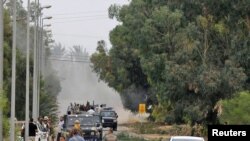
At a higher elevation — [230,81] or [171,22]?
[171,22]

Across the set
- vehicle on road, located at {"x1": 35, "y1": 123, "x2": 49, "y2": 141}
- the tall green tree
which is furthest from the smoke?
vehicle on road, located at {"x1": 35, "y1": 123, "x2": 49, "y2": 141}

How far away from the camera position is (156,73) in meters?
66.8

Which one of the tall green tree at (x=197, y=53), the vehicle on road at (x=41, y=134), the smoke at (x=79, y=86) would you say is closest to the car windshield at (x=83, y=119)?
the vehicle on road at (x=41, y=134)

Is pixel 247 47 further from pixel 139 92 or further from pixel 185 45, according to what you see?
pixel 139 92

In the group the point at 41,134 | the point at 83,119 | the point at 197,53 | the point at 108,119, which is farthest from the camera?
the point at 108,119

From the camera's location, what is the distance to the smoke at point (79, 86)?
156 m

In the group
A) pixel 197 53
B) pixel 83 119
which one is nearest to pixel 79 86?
pixel 197 53

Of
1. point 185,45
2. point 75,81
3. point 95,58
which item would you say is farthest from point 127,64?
point 75,81

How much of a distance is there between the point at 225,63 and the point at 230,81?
1.28m

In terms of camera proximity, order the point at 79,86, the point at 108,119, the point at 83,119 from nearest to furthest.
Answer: the point at 83,119 < the point at 108,119 < the point at 79,86

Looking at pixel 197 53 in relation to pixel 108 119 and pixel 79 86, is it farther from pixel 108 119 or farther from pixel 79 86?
pixel 79 86

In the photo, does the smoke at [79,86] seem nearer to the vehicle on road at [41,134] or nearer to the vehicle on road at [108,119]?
the vehicle on road at [108,119]

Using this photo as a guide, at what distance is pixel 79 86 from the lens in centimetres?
17062

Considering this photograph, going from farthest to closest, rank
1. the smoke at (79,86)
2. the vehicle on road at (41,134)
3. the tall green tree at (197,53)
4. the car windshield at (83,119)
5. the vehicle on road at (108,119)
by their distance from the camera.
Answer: the smoke at (79,86)
the vehicle on road at (108,119)
the tall green tree at (197,53)
the car windshield at (83,119)
the vehicle on road at (41,134)
